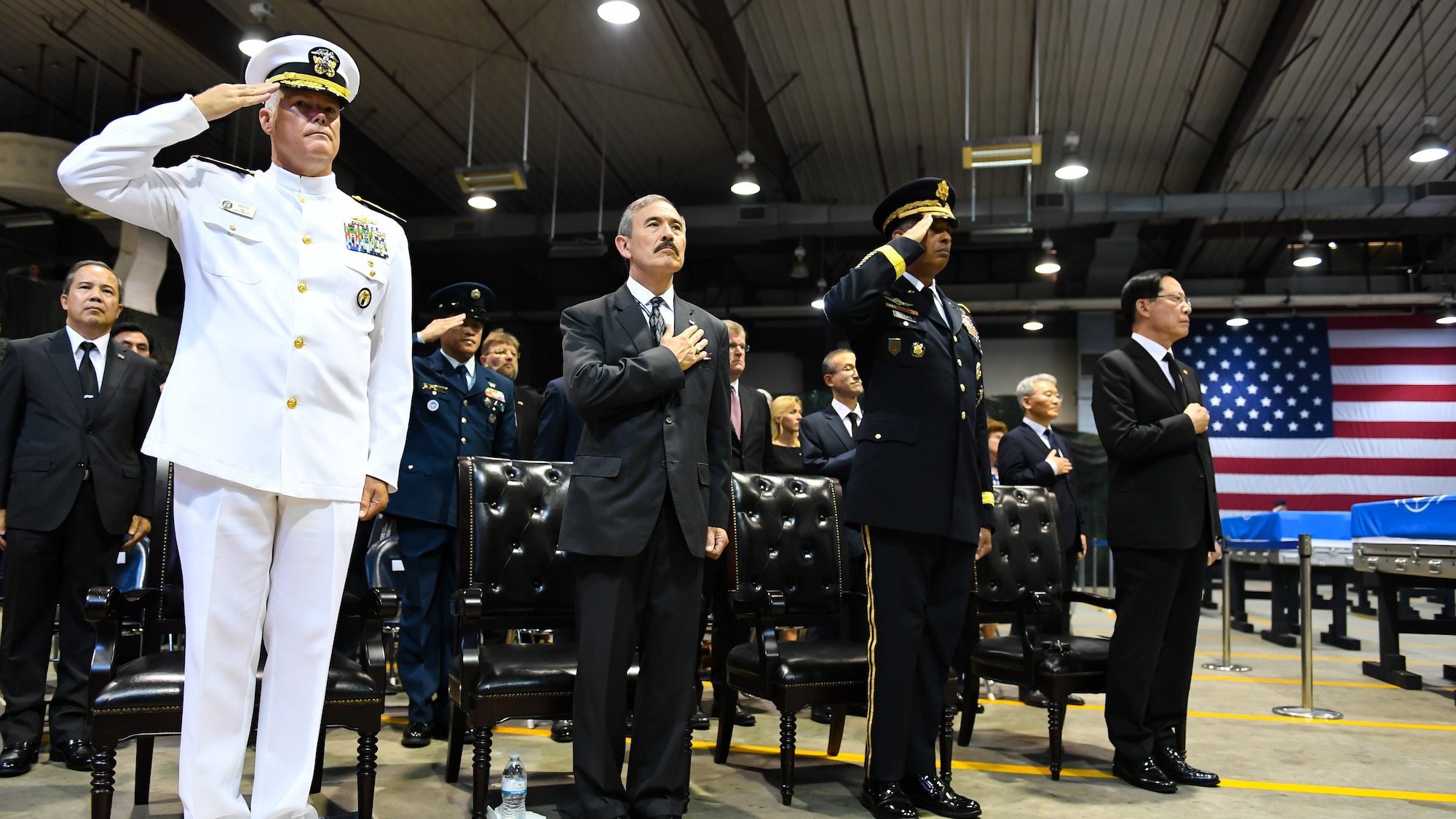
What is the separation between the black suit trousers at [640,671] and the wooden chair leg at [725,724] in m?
0.81

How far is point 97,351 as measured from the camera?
3568 millimetres

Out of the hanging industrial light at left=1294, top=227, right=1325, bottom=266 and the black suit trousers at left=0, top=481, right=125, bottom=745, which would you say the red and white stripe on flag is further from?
the black suit trousers at left=0, top=481, right=125, bottom=745

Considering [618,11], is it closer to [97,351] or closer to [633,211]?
[97,351]

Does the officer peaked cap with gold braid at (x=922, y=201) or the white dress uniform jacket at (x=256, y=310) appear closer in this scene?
the white dress uniform jacket at (x=256, y=310)

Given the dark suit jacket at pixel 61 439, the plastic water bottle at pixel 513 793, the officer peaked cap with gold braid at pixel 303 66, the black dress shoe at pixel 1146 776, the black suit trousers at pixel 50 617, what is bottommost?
the black dress shoe at pixel 1146 776

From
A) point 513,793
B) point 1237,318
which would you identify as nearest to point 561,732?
point 513,793

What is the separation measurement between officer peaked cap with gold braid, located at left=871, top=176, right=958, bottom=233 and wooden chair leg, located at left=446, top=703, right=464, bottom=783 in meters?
2.12

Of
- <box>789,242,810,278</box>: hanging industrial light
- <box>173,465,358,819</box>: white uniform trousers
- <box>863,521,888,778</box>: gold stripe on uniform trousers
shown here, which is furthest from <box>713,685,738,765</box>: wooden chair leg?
<box>789,242,810,278</box>: hanging industrial light

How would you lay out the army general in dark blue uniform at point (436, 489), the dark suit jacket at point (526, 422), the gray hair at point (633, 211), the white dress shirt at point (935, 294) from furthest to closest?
the dark suit jacket at point (526, 422)
the army general in dark blue uniform at point (436, 489)
the white dress shirt at point (935, 294)
the gray hair at point (633, 211)

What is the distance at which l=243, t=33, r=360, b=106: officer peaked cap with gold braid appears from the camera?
203 cm

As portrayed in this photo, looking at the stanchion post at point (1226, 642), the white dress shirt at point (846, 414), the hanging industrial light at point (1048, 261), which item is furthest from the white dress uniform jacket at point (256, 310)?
the hanging industrial light at point (1048, 261)

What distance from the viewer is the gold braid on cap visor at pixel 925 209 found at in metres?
2.98

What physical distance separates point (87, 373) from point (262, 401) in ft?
7.07

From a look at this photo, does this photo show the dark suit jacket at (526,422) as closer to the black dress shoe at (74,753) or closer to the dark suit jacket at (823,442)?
the dark suit jacket at (823,442)
